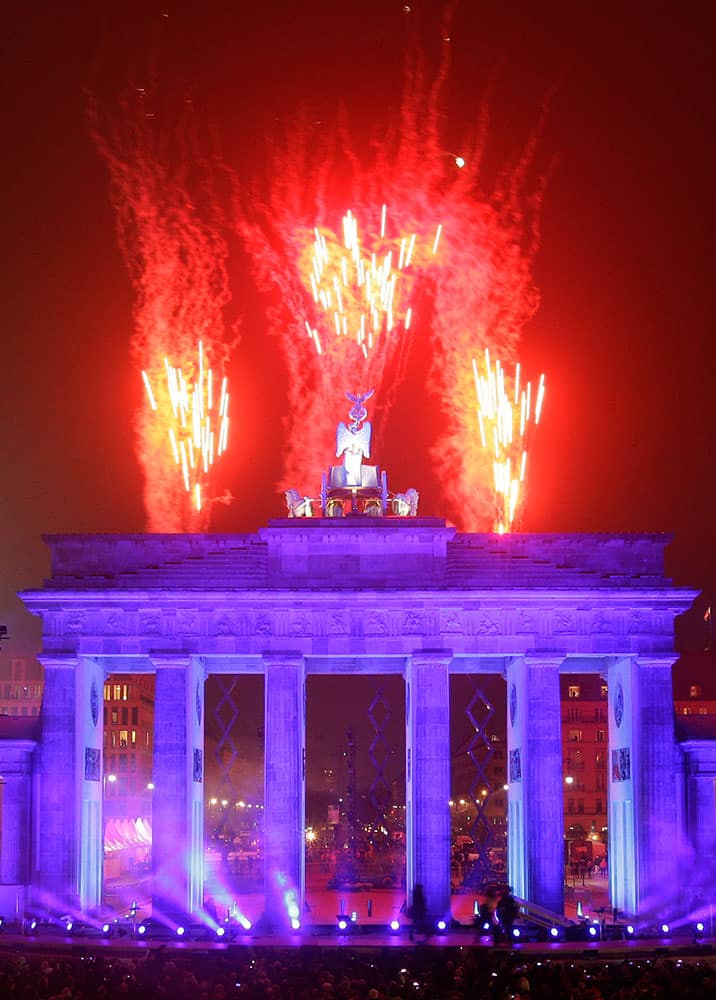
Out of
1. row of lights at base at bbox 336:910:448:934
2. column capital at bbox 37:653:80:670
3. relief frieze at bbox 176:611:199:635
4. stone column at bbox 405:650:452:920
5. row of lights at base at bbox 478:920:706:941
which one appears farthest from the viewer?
relief frieze at bbox 176:611:199:635

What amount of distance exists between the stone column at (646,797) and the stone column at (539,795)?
→ 13.3 ft

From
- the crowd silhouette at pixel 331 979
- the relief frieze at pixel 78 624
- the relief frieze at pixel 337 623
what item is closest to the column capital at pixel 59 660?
the relief frieze at pixel 78 624

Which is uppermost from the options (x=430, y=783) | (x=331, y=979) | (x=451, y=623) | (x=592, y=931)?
(x=451, y=623)

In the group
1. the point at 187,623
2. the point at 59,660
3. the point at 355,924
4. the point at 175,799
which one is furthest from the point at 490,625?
the point at 59,660

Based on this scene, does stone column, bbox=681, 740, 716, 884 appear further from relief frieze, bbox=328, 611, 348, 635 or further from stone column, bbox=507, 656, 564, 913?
relief frieze, bbox=328, 611, 348, 635

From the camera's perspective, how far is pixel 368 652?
268ft

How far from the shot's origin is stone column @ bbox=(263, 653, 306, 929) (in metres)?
78.8

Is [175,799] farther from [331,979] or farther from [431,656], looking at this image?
[331,979]

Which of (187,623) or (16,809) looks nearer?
(16,809)

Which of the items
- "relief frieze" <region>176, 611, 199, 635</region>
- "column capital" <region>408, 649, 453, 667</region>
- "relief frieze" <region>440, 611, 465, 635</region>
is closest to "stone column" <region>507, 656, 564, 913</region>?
"relief frieze" <region>440, 611, 465, 635</region>

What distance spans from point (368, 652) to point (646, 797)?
16.7 m

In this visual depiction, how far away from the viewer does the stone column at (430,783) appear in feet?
261

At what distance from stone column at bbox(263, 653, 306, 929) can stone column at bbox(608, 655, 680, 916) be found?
17.5 metres

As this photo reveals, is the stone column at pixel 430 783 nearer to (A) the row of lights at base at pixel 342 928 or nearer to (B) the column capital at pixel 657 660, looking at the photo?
(A) the row of lights at base at pixel 342 928
